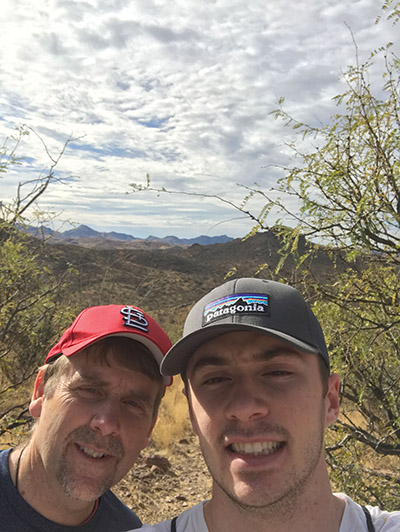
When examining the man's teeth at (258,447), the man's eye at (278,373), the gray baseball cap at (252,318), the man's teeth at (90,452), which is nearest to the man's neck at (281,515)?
the man's teeth at (258,447)

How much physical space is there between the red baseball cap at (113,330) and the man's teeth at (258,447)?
0.79 m

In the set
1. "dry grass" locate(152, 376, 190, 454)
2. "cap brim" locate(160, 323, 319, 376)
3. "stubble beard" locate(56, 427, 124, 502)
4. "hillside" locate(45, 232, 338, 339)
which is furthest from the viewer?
"hillside" locate(45, 232, 338, 339)

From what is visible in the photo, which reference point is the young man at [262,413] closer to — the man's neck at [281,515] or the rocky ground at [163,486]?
the man's neck at [281,515]

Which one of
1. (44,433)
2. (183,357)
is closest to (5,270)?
(44,433)

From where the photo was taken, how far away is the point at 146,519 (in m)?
5.93

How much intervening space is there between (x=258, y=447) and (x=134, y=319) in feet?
3.27

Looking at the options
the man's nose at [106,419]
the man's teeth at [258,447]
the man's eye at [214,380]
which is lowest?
the man's teeth at [258,447]

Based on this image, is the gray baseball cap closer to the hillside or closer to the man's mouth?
the man's mouth

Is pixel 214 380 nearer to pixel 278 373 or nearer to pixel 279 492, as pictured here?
pixel 278 373

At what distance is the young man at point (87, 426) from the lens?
1.94 meters

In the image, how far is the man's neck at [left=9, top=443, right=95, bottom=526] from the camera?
1.94m

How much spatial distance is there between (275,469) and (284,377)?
34cm

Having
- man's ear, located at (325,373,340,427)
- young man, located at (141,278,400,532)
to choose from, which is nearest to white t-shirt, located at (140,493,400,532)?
young man, located at (141,278,400,532)

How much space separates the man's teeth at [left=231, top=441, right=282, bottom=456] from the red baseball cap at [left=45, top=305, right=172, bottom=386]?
790mm
